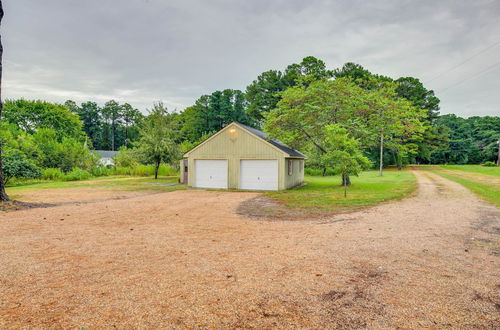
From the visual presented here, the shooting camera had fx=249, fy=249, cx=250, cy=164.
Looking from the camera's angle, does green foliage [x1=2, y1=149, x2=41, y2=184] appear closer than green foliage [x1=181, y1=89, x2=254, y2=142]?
Yes

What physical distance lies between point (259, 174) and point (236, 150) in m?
2.21

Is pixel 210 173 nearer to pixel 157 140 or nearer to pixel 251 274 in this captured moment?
pixel 157 140

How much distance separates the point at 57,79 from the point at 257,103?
28651 mm

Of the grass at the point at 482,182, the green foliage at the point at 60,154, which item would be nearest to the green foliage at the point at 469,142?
the grass at the point at 482,182

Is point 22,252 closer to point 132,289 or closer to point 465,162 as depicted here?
point 132,289

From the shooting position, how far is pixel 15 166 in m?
15.8

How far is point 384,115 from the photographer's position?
16.7 meters

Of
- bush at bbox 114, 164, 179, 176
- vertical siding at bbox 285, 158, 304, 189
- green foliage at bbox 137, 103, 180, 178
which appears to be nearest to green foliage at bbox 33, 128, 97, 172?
→ bush at bbox 114, 164, 179, 176

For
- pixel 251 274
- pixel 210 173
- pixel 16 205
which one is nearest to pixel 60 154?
pixel 210 173

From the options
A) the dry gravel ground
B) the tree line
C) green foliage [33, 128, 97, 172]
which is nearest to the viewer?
the dry gravel ground

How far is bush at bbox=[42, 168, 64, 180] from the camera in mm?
21219

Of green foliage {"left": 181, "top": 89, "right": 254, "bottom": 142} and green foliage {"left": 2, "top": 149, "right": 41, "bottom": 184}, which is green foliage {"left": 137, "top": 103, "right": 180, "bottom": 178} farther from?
green foliage {"left": 181, "top": 89, "right": 254, "bottom": 142}

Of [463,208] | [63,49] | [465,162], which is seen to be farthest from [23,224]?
[465,162]

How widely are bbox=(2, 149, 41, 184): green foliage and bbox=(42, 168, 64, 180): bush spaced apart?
4.12m
